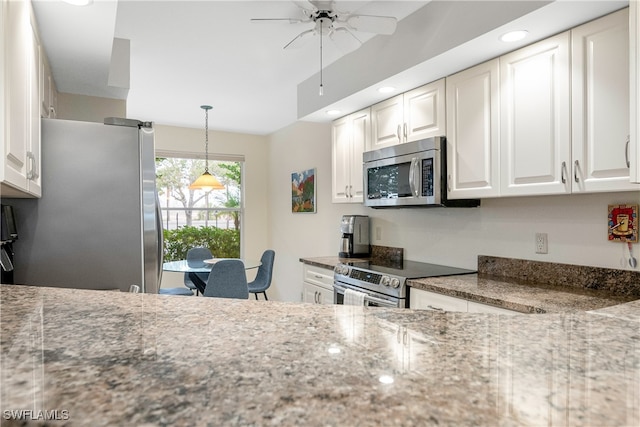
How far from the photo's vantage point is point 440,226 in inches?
124

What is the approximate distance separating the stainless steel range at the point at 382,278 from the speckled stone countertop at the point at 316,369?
5.51 feet

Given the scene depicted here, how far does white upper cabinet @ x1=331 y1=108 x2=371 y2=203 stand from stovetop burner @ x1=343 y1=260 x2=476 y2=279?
58 centimetres

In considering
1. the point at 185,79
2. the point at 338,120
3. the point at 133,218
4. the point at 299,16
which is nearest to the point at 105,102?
the point at 185,79

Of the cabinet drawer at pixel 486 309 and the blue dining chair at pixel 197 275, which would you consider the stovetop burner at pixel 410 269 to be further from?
the blue dining chair at pixel 197 275

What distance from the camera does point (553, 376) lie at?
57cm

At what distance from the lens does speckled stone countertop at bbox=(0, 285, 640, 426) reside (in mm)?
461

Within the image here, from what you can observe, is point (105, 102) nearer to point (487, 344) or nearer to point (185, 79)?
point (185, 79)

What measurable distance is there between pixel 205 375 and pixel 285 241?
521 centimetres

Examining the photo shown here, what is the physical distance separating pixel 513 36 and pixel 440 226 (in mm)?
1454

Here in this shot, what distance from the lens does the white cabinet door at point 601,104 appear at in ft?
5.82

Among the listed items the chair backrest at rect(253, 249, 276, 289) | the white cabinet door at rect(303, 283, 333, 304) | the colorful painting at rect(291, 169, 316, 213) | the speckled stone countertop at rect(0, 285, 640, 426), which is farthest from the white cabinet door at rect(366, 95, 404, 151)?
the speckled stone countertop at rect(0, 285, 640, 426)

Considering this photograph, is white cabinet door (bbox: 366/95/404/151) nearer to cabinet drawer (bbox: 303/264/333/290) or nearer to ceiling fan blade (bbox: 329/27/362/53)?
ceiling fan blade (bbox: 329/27/362/53)

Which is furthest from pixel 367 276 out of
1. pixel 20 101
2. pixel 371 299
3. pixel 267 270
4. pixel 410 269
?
pixel 20 101

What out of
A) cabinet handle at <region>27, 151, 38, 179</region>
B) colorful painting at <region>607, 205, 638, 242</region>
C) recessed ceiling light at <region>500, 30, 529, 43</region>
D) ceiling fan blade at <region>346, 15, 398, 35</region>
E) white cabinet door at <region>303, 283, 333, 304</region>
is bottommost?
white cabinet door at <region>303, 283, 333, 304</region>
